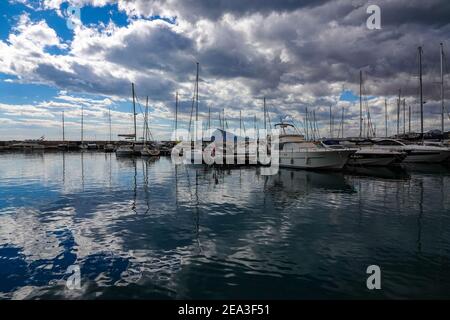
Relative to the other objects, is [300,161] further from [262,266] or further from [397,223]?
[262,266]

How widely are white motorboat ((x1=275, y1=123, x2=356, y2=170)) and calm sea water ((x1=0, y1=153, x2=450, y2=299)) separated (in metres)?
14.6

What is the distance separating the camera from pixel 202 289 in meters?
8.04

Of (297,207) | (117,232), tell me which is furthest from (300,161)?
(117,232)

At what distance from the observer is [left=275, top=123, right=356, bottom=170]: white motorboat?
119 feet

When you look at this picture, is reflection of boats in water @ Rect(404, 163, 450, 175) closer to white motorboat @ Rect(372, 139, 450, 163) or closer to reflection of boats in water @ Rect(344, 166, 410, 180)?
white motorboat @ Rect(372, 139, 450, 163)

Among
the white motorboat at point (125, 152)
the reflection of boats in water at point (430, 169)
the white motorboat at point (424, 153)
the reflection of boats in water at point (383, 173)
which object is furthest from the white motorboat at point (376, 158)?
the white motorboat at point (125, 152)

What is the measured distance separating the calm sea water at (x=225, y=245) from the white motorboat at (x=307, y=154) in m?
14.6

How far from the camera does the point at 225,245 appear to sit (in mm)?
11352

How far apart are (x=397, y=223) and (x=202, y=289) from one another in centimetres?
1048

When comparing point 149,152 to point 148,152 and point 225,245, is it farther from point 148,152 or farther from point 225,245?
point 225,245

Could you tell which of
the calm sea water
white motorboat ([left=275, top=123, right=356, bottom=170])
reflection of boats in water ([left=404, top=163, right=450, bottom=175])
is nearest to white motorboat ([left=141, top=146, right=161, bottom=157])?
white motorboat ([left=275, top=123, right=356, bottom=170])

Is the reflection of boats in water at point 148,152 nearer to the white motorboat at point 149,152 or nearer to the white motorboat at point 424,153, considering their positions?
the white motorboat at point 149,152

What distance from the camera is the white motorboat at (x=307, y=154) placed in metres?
36.3

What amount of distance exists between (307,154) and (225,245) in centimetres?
2905
